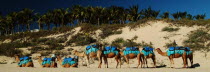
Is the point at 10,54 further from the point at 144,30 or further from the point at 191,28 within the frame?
the point at 191,28

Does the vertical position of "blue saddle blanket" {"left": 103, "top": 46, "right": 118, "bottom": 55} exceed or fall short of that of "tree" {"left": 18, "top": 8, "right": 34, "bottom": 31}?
it falls short

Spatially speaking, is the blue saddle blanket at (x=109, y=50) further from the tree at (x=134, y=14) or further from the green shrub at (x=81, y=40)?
the tree at (x=134, y=14)

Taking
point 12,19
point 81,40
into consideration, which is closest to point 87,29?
point 81,40

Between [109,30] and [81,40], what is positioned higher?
[109,30]

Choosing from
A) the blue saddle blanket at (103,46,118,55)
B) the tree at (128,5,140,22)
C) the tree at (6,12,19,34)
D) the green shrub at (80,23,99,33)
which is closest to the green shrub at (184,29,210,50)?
the blue saddle blanket at (103,46,118,55)

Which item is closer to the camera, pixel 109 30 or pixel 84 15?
pixel 109 30

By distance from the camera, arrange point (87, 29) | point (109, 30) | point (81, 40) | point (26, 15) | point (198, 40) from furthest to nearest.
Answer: point (26, 15)
point (87, 29)
point (109, 30)
point (81, 40)
point (198, 40)

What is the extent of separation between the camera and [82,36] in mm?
38812

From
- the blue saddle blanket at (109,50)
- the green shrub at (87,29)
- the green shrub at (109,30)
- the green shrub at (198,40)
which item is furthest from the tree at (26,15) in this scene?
the blue saddle blanket at (109,50)

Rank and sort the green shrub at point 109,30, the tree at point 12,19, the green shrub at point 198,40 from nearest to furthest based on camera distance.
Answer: the green shrub at point 198,40 < the green shrub at point 109,30 < the tree at point 12,19

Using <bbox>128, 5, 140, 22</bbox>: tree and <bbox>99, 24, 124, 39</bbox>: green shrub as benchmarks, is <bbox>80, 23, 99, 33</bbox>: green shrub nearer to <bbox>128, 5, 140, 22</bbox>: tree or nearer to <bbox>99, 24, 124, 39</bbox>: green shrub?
<bbox>99, 24, 124, 39</bbox>: green shrub

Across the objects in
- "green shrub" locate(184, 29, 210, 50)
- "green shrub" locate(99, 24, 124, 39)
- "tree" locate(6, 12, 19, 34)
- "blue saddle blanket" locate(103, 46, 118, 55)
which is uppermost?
"tree" locate(6, 12, 19, 34)

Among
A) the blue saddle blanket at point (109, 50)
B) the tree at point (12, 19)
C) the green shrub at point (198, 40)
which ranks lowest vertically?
the blue saddle blanket at point (109, 50)

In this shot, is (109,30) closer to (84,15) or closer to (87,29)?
(87,29)
